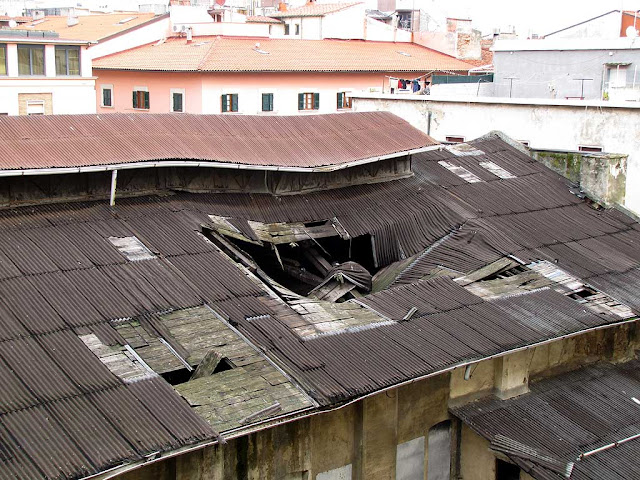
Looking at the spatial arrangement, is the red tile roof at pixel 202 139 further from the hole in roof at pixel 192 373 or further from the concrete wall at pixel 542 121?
the concrete wall at pixel 542 121

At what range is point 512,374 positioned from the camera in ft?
63.1

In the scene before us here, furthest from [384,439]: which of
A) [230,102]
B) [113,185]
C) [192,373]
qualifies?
[230,102]

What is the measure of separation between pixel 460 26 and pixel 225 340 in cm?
5583

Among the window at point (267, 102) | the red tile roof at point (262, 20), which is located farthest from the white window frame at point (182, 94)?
the red tile roof at point (262, 20)

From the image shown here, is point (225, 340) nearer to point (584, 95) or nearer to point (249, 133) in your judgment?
point (249, 133)

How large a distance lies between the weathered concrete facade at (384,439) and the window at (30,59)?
34367 millimetres

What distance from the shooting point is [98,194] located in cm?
1934

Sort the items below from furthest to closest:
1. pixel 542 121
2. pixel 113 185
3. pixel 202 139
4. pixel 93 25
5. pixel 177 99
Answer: pixel 93 25 → pixel 177 99 → pixel 542 121 → pixel 202 139 → pixel 113 185

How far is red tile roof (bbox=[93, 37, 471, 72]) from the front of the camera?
52031 millimetres

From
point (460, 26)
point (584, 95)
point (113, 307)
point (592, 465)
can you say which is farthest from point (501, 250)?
point (460, 26)

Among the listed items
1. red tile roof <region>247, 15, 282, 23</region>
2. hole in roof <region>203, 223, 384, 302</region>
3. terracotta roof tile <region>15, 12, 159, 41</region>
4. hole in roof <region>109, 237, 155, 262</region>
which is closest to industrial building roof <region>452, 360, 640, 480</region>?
hole in roof <region>203, 223, 384, 302</region>

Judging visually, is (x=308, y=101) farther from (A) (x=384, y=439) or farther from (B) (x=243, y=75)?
(A) (x=384, y=439)

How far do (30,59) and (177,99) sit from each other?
9.66 m

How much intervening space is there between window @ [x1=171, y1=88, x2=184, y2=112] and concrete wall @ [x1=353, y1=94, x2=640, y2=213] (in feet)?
68.3
